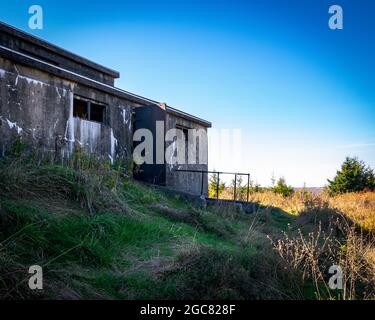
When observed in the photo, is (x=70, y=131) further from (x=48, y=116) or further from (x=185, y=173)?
(x=185, y=173)

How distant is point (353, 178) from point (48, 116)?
22222 mm

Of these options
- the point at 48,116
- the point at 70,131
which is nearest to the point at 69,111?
the point at 70,131

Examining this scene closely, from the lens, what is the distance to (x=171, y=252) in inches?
182

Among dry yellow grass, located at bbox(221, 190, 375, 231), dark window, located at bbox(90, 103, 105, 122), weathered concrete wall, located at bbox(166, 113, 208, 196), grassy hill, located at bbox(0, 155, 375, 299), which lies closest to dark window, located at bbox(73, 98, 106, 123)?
dark window, located at bbox(90, 103, 105, 122)

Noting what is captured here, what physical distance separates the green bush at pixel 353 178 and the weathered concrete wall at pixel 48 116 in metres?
18.8

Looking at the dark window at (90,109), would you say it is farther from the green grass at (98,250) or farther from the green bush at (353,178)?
the green bush at (353,178)

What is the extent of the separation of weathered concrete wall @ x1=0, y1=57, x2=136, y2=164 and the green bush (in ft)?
61.6

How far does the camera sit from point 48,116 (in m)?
7.89

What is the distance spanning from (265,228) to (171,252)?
393 centimetres

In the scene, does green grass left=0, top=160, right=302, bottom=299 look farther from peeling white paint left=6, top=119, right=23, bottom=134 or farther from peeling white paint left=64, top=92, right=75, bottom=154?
peeling white paint left=64, top=92, right=75, bottom=154

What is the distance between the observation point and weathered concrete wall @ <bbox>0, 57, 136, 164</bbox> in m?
6.99

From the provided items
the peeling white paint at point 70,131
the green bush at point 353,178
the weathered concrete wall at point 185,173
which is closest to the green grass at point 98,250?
the peeling white paint at point 70,131
